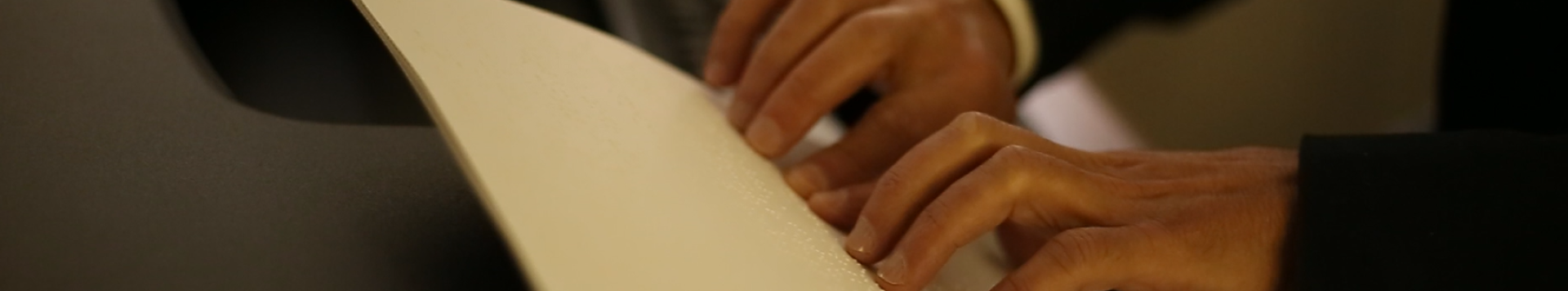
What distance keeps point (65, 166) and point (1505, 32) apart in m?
0.79

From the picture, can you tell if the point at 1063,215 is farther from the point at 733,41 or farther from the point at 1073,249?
the point at 733,41

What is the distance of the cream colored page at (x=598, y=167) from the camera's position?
0.27 metres

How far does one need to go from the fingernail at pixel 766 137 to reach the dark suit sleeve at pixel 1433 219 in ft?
0.73

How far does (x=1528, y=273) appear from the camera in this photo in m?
0.35

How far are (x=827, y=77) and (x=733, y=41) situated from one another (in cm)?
7

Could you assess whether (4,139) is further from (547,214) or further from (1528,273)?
(1528,273)

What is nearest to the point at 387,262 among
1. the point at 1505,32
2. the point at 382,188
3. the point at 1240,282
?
the point at 382,188

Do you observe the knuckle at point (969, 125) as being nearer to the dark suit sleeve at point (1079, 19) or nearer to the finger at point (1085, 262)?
the finger at point (1085, 262)

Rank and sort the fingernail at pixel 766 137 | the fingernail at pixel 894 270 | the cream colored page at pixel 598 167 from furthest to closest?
the fingernail at pixel 766 137 < the fingernail at pixel 894 270 < the cream colored page at pixel 598 167

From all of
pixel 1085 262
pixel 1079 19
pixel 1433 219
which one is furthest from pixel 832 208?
pixel 1079 19

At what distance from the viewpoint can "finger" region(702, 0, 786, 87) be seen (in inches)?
21.9

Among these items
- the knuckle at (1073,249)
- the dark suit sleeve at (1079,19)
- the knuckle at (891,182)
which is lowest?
the dark suit sleeve at (1079,19)

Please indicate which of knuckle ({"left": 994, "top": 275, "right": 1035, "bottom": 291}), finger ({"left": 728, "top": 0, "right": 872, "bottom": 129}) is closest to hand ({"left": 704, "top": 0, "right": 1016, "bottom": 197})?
finger ({"left": 728, "top": 0, "right": 872, "bottom": 129})

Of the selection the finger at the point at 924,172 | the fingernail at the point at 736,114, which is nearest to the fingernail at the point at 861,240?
the finger at the point at 924,172
